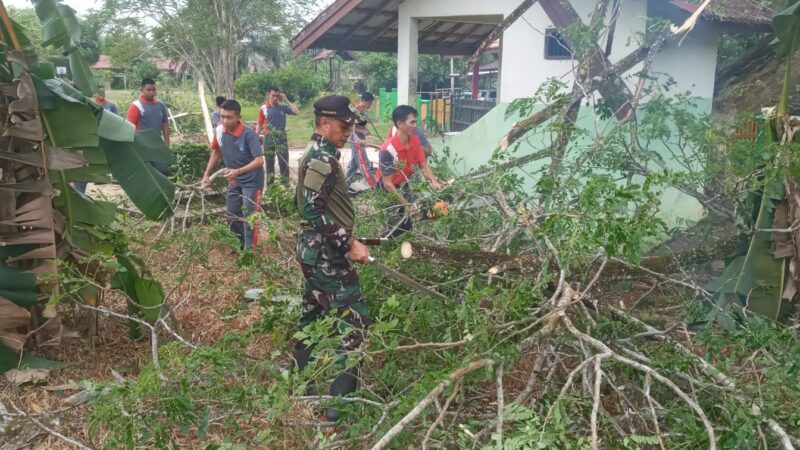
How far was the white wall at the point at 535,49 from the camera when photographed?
7.59 m

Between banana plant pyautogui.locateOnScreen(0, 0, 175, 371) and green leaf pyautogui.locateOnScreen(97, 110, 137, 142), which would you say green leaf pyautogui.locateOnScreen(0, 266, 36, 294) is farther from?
green leaf pyautogui.locateOnScreen(97, 110, 137, 142)

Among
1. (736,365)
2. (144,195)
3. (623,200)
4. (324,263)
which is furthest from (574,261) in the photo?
(144,195)

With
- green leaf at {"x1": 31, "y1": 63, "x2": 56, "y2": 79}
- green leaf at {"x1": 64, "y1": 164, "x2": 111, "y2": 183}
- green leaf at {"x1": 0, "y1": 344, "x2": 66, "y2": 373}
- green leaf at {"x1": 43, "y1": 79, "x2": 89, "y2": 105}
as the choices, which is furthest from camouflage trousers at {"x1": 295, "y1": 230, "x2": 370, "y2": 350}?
green leaf at {"x1": 31, "y1": 63, "x2": 56, "y2": 79}

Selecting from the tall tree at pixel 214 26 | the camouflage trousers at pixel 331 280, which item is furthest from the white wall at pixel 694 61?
the tall tree at pixel 214 26

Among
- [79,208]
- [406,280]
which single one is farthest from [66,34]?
[406,280]

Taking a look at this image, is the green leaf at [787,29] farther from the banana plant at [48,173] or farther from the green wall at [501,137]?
the banana plant at [48,173]

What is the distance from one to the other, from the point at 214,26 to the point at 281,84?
4.24m

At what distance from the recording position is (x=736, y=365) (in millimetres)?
3518

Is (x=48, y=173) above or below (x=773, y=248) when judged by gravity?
above

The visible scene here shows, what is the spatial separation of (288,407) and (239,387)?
1.70ft

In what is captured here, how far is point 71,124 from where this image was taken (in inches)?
165

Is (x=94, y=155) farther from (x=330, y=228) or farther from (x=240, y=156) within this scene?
(x=240, y=156)

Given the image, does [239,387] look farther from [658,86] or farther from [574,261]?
[658,86]

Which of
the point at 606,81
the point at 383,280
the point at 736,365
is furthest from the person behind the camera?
the point at 606,81
